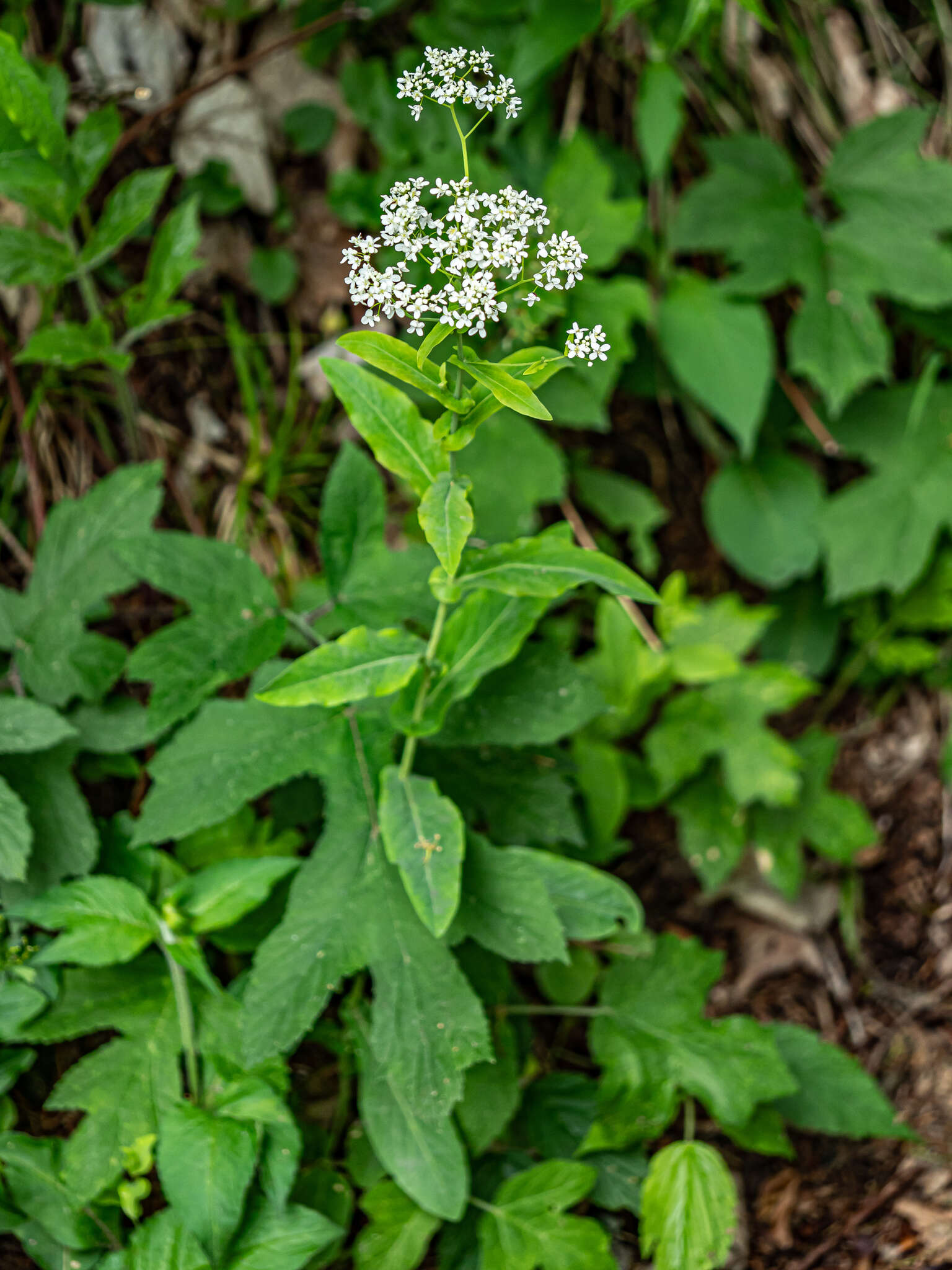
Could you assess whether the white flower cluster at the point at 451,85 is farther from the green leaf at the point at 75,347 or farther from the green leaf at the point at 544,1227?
the green leaf at the point at 544,1227

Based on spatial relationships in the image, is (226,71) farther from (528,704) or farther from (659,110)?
(528,704)

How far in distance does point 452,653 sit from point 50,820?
0.84 m

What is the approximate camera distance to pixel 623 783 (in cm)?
213

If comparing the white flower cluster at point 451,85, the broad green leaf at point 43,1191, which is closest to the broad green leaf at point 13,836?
the broad green leaf at point 43,1191

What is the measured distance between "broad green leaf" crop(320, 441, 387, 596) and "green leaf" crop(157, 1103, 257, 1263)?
3.10 feet

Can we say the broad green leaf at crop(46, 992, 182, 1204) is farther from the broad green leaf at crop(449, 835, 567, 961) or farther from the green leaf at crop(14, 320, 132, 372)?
the green leaf at crop(14, 320, 132, 372)

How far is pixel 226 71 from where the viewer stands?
2.22m

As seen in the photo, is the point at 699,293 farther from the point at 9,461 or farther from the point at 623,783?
the point at 9,461

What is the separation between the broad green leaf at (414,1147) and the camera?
158cm

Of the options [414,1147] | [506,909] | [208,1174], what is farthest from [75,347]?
[414,1147]

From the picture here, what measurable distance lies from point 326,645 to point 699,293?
67.0 inches

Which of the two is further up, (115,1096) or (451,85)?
(451,85)

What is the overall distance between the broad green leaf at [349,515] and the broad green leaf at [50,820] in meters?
0.62

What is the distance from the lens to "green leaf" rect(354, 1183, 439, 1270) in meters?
1.68
